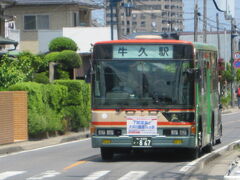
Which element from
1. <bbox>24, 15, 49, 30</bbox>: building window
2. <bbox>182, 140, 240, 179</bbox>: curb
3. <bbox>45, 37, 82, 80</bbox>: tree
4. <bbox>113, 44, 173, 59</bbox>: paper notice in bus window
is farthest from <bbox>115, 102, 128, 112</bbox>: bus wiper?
<bbox>24, 15, 49, 30</bbox>: building window

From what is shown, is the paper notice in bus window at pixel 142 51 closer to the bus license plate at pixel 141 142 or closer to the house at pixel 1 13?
the bus license plate at pixel 141 142

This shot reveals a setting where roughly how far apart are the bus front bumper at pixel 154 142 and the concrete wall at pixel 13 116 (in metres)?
6.27

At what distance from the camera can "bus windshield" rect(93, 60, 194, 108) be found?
54.3 feet

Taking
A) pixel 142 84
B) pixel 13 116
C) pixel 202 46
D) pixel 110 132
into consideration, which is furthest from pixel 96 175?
pixel 13 116

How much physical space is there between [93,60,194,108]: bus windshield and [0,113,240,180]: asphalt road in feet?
4.84

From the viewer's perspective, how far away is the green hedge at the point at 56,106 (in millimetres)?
24625

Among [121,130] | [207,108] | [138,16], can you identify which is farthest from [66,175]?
[138,16]

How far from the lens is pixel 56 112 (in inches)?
1082

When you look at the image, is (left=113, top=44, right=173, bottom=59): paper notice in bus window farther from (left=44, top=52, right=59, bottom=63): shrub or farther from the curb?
(left=44, top=52, right=59, bottom=63): shrub

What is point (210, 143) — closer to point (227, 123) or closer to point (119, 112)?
point (119, 112)

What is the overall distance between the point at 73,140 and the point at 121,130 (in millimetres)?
10474

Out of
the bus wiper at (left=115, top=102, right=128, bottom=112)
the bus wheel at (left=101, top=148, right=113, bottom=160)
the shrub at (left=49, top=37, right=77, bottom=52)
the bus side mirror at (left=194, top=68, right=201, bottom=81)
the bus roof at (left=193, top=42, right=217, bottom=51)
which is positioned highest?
the shrub at (left=49, top=37, right=77, bottom=52)

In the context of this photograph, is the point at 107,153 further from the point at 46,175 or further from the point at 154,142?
the point at 46,175

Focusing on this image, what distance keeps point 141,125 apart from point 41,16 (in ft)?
133
